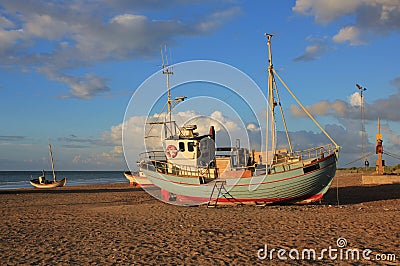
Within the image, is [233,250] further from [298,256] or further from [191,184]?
[191,184]

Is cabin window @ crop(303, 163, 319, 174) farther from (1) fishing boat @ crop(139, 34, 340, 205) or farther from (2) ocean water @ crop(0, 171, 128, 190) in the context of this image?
(2) ocean water @ crop(0, 171, 128, 190)

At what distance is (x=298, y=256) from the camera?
37.6ft

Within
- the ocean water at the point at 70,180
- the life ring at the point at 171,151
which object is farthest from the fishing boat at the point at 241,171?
the ocean water at the point at 70,180

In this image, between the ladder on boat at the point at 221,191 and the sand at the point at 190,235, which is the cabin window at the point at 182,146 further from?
the sand at the point at 190,235

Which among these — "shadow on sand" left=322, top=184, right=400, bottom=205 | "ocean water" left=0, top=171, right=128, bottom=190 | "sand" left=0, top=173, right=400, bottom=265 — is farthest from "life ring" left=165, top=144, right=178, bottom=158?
"ocean water" left=0, top=171, right=128, bottom=190

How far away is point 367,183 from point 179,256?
31574mm

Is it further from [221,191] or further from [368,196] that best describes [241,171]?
[368,196]

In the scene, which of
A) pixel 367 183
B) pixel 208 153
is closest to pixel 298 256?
pixel 208 153

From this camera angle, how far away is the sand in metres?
11.6

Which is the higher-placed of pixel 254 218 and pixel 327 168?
pixel 327 168

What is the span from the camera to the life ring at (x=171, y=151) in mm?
27344

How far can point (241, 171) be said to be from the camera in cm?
2362

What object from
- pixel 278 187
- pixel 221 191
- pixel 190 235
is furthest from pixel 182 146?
pixel 190 235

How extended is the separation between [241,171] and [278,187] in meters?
2.16
